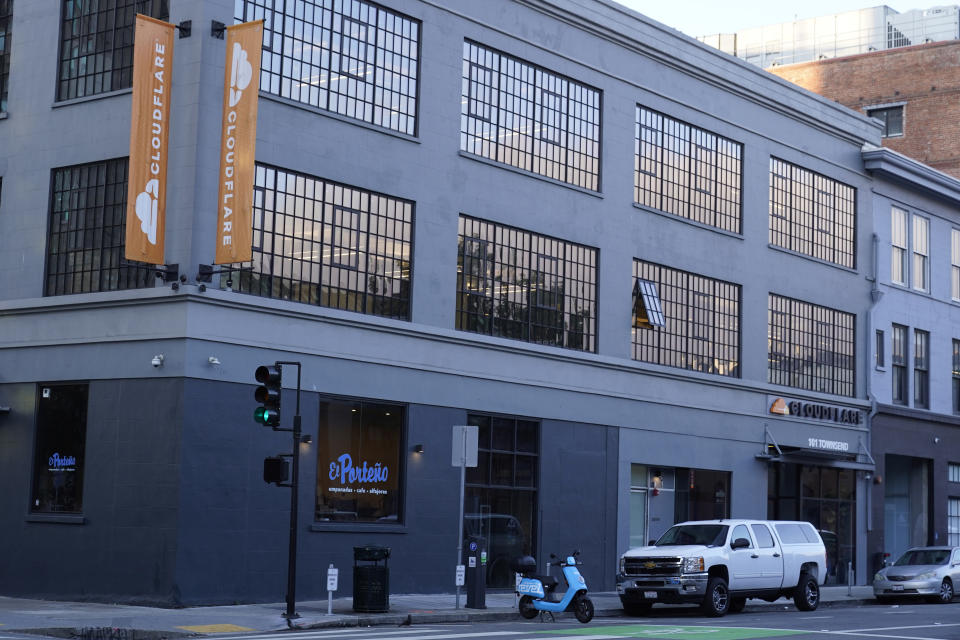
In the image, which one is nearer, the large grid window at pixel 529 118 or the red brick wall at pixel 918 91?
the large grid window at pixel 529 118

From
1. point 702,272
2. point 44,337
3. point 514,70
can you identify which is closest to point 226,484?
point 44,337

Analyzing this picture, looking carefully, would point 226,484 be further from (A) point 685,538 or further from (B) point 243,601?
(A) point 685,538

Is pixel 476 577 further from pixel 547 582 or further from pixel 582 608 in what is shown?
Result: pixel 582 608

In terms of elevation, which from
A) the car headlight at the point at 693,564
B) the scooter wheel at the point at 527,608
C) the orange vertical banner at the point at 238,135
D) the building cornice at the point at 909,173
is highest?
the building cornice at the point at 909,173

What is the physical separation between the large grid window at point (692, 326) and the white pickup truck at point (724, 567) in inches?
291

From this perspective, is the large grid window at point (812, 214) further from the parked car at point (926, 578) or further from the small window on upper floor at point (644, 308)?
the parked car at point (926, 578)

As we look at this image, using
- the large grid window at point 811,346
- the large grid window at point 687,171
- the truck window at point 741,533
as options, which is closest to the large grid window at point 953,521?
the large grid window at point 811,346

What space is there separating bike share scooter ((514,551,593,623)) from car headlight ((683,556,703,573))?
292 centimetres

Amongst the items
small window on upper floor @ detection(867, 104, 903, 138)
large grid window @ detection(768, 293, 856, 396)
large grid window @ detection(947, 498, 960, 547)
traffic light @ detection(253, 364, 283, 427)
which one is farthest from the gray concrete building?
small window on upper floor @ detection(867, 104, 903, 138)

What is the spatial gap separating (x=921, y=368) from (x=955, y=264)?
4.72 metres

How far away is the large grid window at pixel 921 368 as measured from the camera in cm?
4400

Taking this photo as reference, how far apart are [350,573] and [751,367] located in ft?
51.3

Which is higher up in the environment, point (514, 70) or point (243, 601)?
point (514, 70)

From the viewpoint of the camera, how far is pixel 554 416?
30672mm
